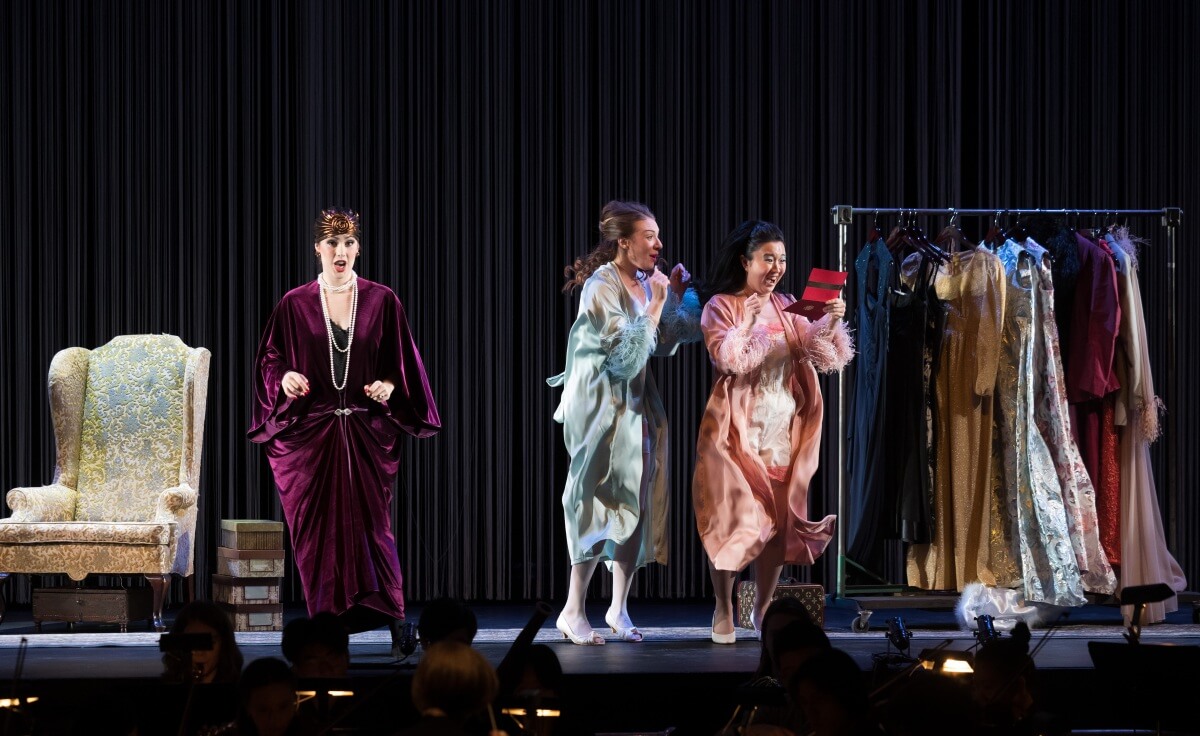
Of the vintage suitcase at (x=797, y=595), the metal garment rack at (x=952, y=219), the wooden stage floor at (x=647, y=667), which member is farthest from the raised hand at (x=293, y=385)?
the metal garment rack at (x=952, y=219)

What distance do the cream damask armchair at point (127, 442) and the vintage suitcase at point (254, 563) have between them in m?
0.19

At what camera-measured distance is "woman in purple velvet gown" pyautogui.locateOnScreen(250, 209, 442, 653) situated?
19.0ft

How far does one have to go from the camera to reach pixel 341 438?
19.1 feet

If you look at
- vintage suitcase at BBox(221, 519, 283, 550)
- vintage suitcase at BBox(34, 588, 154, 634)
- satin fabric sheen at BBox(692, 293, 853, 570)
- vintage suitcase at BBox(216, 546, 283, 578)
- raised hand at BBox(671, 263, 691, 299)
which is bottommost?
vintage suitcase at BBox(34, 588, 154, 634)

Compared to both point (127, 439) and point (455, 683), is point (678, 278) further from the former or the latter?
point (455, 683)

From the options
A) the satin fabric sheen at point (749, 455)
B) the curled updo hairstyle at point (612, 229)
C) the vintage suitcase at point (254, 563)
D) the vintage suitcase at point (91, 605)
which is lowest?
the vintage suitcase at point (91, 605)

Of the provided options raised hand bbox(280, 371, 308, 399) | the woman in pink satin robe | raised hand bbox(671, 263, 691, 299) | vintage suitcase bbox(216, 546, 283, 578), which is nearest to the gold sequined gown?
the woman in pink satin robe

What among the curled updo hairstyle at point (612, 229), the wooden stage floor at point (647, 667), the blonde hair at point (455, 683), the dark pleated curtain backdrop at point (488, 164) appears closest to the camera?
the blonde hair at point (455, 683)

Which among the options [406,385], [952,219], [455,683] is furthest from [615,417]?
[455,683]

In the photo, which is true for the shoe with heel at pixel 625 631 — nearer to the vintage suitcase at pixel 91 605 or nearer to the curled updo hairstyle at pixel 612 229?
the curled updo hairstyle at pixel 612 229

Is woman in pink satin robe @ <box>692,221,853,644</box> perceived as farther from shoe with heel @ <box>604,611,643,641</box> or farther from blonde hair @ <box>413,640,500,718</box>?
blonde hair @ <box>413,640,500,718</box>

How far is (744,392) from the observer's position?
19.9 ft

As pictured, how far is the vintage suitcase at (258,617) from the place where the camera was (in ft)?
22.0

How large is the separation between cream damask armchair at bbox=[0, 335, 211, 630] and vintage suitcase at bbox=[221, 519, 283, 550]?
22 cm
